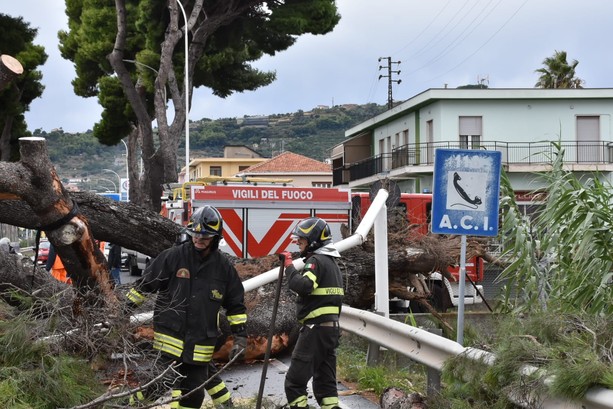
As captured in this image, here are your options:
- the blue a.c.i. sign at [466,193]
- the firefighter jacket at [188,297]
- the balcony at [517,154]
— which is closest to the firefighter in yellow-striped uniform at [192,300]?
the firefighter jacket at [188,297]

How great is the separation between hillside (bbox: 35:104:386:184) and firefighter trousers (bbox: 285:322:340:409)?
342ft

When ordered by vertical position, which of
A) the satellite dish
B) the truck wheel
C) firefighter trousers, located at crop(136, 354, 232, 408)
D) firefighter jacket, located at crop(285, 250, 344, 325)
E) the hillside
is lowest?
the truck wheel

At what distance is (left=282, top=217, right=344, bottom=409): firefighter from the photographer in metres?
6.53

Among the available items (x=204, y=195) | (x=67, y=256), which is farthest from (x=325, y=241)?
(x=204, y=195)

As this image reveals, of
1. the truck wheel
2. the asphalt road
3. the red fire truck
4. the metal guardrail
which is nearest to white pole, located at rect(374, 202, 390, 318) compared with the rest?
the metal guardrail

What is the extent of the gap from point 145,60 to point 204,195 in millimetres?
16275

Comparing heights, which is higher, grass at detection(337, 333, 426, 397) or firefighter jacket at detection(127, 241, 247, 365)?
firefighter jacket at detection(127, 241, 247, 365)

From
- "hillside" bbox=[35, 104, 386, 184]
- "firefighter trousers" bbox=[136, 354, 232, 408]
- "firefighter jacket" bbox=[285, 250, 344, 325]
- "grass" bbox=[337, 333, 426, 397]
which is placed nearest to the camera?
"firefighter trousers" bbox=[136, 354, 232, 408]

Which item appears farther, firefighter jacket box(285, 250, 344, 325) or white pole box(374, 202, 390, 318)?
white pole box(374, 202, 390, 318)

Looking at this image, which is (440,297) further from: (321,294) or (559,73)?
(559,73)

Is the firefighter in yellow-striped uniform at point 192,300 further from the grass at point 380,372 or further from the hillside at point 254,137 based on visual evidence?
the hillside at point 254,137

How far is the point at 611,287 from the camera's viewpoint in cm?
639

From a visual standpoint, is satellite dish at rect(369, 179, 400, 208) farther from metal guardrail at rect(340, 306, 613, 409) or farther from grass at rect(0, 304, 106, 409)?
grass at rect(0, 304, 106, 409)

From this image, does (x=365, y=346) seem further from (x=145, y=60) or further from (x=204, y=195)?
(x=145, y=60)
